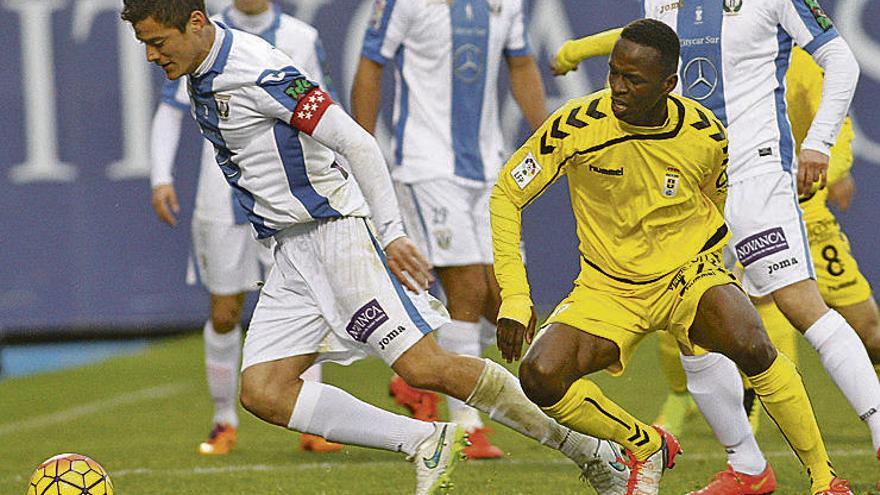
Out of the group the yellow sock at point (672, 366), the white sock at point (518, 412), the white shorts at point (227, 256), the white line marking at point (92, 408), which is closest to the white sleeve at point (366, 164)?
the white sock at point (518, 412)

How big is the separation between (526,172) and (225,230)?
2.72m

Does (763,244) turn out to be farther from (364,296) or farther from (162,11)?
(162,11)

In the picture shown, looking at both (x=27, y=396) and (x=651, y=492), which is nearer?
(x=651, y=492)

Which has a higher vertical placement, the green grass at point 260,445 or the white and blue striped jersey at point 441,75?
the white and blue striped jersey at point 441,75

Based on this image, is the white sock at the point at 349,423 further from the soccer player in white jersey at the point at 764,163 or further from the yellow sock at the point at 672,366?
the yellow sock at the point at 672,366

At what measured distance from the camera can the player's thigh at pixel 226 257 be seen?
7422 mm

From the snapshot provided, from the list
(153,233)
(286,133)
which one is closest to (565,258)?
(153,233)

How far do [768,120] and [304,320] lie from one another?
6.04 feet

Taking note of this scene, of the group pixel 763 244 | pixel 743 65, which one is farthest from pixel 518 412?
pixel 743 65

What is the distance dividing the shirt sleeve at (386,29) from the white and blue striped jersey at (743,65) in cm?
171

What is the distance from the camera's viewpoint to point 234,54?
16.6 ft

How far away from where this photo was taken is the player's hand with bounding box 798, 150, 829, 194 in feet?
18.0

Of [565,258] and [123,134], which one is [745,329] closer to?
[565,258]

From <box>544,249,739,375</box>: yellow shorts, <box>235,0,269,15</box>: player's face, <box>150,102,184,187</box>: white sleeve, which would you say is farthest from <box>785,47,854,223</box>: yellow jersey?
<box>150,102,184,187</box>: white sleeve
